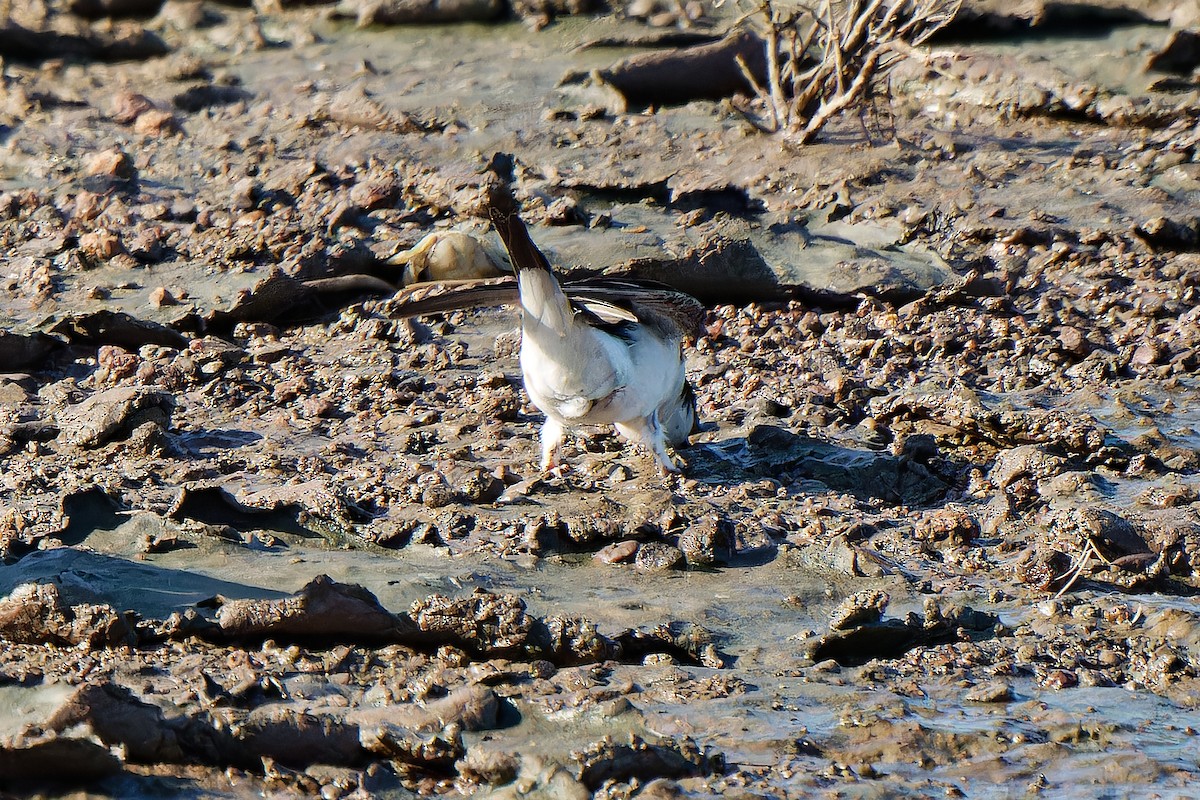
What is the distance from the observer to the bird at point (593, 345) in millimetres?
4785

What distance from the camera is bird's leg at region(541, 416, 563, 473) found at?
209 inches

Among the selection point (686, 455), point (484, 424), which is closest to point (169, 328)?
point (484, 424)

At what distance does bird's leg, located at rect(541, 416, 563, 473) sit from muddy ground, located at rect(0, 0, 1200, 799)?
10 cm

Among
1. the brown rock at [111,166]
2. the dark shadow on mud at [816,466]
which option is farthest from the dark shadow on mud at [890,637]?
the brown rock at [111,166]

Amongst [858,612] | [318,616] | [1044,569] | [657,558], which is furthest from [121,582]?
[1044,569]

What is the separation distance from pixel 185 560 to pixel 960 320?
3851mm

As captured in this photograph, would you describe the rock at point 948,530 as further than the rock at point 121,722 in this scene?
Yes

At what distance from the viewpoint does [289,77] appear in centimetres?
1019

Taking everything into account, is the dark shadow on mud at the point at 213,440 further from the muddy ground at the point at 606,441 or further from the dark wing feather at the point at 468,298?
the dark wing feather at the point at 468,298

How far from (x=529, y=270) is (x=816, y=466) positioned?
4.62 ft

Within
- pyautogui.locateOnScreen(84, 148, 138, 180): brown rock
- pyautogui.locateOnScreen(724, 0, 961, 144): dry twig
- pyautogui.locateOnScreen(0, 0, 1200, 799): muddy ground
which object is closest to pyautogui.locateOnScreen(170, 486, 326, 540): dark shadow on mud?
pyautogui.locateOnScreen(0, 0, 1200, 799): muddy ground

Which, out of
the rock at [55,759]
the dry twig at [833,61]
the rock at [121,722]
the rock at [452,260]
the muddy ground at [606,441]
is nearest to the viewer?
the rock at [55,759]

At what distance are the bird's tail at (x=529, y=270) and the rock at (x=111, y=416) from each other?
1.69m

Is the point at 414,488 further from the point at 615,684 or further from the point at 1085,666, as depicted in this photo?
the point at 1085,666
